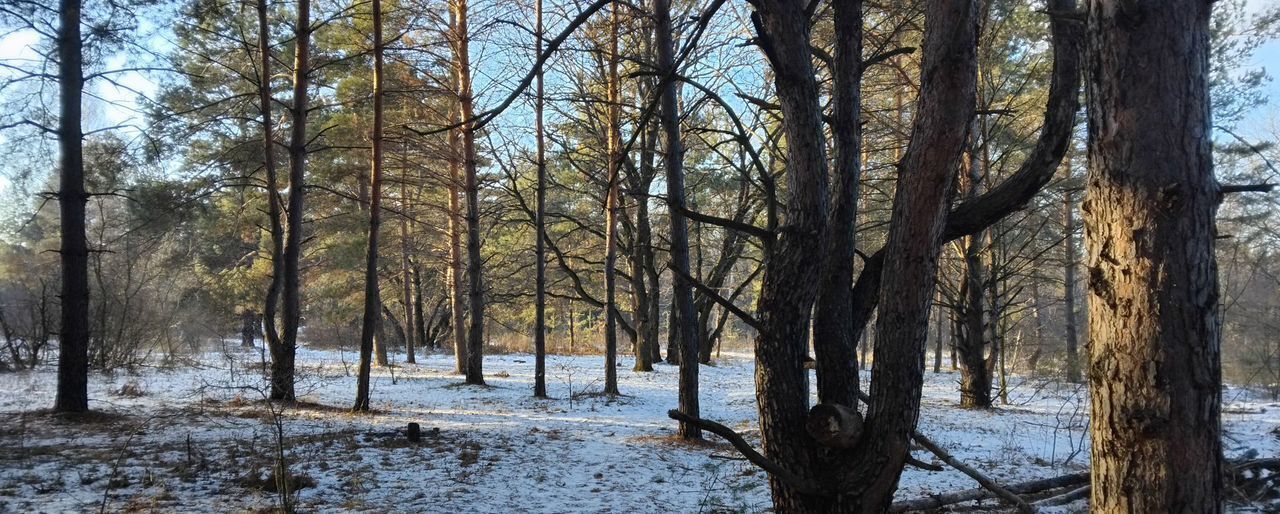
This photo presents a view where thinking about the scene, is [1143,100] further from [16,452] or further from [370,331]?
[370,331]

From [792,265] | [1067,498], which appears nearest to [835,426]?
[792,265]

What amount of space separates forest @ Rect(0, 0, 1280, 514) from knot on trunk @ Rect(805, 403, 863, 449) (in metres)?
0.02

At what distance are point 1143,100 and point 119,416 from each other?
34.1ft

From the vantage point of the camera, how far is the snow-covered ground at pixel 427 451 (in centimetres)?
518

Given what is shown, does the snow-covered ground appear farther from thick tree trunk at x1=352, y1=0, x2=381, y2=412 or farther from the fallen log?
thick tree trunk at x1=352, y1=0, x2=381, y2=412

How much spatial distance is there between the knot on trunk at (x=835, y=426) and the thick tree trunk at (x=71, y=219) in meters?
9.42

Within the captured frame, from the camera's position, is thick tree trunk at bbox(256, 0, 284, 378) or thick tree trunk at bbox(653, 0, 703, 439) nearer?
thick tree trunk at bbox(653, 0, 703, 439)

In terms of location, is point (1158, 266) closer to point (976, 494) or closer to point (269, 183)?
point (976, 494)

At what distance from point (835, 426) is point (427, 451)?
5.46 m

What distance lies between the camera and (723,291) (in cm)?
2005

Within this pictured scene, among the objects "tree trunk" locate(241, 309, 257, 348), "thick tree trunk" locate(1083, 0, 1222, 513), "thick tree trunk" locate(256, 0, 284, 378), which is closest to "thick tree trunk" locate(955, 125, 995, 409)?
"thick tree trunk" locate(1083, 0, 1222, 513)

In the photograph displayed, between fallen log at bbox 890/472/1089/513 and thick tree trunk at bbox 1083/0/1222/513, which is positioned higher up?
thick tree trunk at bbox 1083/0/1222/513

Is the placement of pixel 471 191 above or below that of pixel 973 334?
above

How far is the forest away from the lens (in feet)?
7.09
